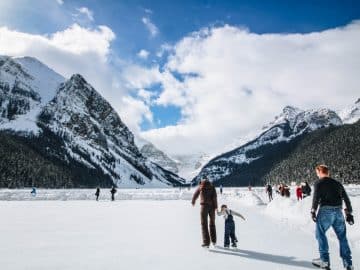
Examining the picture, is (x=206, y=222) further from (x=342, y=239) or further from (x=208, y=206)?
(x=342, y=239)

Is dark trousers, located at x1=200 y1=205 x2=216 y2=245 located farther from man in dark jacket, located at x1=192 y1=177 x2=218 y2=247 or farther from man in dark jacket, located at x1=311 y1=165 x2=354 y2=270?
man in dark jacket, located at x1=311 y1=165 x2=354 y2=270

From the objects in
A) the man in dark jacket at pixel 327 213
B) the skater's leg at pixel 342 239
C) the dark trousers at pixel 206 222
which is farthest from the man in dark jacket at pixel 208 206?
the skater's leg at pixel 342 239

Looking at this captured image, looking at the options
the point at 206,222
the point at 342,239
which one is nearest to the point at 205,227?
the point at 206,222

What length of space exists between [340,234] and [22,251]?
25.1ft

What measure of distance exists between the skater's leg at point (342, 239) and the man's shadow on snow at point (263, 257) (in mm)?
817

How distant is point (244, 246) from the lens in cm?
1207

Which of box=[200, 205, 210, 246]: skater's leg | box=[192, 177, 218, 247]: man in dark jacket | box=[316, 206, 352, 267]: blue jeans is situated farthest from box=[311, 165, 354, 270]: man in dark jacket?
box=[192, 177, 218, 247]: man in dark jacket

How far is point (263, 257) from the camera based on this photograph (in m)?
10.1

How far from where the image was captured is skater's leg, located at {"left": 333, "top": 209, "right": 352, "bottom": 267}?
814 centimetres

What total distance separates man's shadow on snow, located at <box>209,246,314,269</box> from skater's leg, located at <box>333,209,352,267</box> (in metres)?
0.82

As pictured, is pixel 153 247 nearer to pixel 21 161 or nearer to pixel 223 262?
pixel 223 262

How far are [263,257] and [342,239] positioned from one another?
2344mm

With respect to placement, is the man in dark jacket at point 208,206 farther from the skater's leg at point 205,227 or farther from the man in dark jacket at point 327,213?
the man in dark jacket at point 327,213

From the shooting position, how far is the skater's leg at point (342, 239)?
26.7 ft
